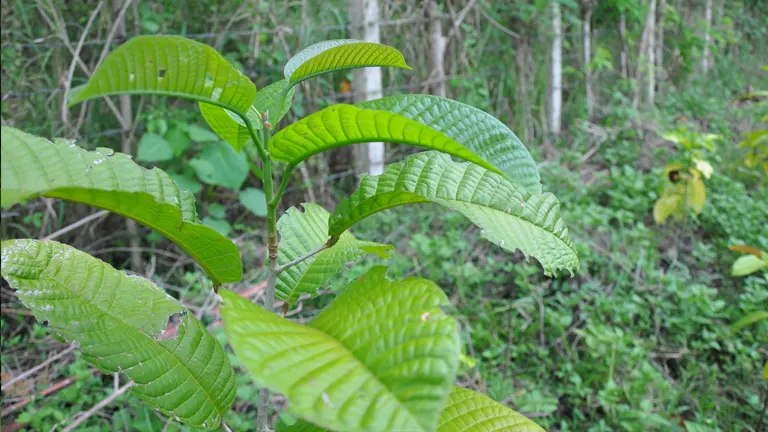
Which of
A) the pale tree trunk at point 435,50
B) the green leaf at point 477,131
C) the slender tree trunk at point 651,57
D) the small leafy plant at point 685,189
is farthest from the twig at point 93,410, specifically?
the slender tree trunk at point 651,57

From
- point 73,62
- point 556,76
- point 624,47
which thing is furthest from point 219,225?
point 624,47

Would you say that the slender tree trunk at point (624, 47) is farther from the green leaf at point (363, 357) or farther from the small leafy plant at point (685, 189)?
the green leaf at point (363, 357)

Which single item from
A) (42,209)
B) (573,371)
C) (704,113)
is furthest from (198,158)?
(704,113)

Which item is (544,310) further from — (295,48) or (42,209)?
(42,209)

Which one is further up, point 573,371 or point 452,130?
point 452,130

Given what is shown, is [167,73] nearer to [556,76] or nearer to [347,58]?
[347,58]

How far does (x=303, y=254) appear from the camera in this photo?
0.83 m

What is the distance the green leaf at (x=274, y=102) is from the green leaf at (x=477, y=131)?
0.11 meters

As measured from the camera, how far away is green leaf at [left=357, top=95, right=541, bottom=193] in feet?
1.72

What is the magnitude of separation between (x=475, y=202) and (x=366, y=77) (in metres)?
2.45

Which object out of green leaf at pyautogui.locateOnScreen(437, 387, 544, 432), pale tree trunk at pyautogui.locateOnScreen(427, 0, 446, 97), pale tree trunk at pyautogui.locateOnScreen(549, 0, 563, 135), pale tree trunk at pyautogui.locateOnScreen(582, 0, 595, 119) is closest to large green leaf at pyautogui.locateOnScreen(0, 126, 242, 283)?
green leaf at pyautogui.locateOnScreen(437, 387, 544, 432)

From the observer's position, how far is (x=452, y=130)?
0.58 m

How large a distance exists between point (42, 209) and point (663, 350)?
266 centimetres

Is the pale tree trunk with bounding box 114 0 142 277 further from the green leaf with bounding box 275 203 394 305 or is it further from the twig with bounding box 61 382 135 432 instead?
the green leaf with bounding box 275 203 394 305
